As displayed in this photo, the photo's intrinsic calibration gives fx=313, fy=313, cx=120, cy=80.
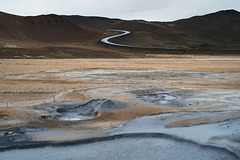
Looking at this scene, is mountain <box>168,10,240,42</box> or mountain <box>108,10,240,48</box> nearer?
mountain <box>108,10,240,48</box>

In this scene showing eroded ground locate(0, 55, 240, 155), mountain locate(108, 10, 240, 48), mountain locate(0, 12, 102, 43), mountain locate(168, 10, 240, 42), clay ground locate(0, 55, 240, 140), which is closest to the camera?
eroded ground locate(0, 55, 240, 155)

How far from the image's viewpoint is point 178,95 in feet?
48.4

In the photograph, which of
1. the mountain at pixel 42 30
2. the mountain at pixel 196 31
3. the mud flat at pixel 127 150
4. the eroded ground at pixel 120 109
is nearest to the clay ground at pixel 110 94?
the eroded ground at pixel 120 109

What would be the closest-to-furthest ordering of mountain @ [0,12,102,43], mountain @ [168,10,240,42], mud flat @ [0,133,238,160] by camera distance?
mud flat @ [0,133,238,160]
mountain @ [0,12,102,43]
mountain @ [168,10,240,42]

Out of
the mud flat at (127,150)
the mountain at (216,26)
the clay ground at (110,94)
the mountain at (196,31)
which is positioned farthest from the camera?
the mountain at (216,26)

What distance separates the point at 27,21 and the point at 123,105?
65.1m

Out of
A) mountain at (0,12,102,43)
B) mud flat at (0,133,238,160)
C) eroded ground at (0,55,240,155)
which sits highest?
mountain at (0,12,102,43)

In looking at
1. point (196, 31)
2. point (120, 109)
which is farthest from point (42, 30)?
point (120, 109)

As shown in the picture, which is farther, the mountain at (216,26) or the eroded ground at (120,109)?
the mountain at (216,26)

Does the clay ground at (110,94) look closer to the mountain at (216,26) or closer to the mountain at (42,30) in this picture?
the mountain at (42,30)

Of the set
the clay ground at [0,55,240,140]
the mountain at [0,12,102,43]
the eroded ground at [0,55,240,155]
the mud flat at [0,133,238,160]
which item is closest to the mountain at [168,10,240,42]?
the mountain at [0,12,102,43]

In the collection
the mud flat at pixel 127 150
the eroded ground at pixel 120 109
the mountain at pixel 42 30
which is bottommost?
the mud flat at pixel 127 150

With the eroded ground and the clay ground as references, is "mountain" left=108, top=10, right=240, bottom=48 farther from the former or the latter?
the eroded ground

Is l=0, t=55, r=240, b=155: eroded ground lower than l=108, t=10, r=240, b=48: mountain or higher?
lower
